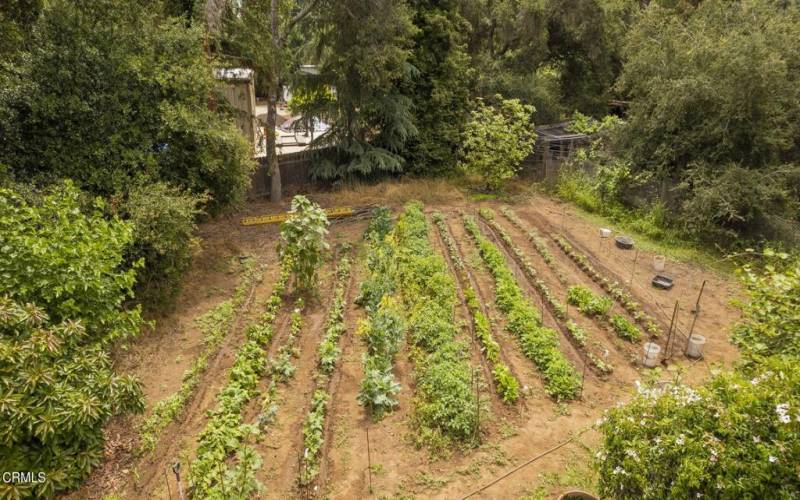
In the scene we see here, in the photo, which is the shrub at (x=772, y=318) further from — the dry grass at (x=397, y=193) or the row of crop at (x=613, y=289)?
the dry grass at (x=397, y=193)

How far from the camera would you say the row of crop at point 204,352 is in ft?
20.8

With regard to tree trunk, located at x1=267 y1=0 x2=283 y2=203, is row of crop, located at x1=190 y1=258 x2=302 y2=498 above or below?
below

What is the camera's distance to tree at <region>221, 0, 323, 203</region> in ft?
41.8

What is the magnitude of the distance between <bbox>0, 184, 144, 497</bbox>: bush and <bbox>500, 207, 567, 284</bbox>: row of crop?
8583 millimetres

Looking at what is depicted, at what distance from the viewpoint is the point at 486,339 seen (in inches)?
318

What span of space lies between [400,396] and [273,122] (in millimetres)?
10546

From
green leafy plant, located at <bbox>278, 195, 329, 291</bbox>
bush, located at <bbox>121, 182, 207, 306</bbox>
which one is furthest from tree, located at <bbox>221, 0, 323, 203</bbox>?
green leafy plant, located at <bbox>278, 195, 329, 291</bbox>

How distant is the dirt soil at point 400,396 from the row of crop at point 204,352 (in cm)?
11

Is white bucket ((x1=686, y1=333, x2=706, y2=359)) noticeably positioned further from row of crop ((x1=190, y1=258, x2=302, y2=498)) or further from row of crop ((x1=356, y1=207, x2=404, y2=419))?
row of crop ((x1=190, y1=258, x2=302, y2=498))

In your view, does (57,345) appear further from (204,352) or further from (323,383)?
(323,383)

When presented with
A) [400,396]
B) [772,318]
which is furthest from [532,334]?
[772,318]

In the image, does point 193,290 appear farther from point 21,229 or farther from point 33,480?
point 33,480

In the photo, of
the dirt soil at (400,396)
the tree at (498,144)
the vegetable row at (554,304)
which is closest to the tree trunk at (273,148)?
the dirt soil at (400,396)

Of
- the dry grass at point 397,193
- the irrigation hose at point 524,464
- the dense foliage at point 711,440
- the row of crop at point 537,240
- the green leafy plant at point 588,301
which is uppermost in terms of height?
the dense foliage at point 711,440
